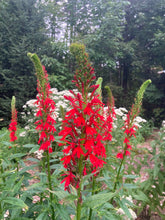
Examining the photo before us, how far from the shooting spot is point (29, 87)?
9.04 m

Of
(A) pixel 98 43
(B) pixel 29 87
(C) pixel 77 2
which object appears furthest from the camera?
(C) pixel 77 2

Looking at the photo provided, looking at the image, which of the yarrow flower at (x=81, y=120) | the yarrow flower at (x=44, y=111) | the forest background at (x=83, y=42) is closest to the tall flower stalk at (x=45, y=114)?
the yarrow flower at (x=44, y=111)

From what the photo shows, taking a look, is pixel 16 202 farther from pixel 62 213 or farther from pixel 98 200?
pixel 98 200

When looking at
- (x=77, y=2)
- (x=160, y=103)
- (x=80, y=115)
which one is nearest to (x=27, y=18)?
(x=77, y=2)

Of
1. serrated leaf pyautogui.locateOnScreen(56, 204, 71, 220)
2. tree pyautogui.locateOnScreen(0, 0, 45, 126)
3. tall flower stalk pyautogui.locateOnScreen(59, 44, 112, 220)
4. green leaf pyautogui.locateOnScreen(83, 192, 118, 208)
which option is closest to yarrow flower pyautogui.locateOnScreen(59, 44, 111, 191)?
tall flower stalk pyautogui.locateOnScreen(59, 44, 112, 220)

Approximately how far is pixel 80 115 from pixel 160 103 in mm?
11321

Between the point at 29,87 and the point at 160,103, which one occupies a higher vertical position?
the point at 29,87

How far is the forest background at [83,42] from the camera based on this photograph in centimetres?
881

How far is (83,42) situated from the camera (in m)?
9.21

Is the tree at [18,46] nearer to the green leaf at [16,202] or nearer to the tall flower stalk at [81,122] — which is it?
the green leaf at [16,202]

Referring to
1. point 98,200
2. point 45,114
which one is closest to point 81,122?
point 98,200

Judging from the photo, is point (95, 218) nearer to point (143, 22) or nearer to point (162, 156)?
point (162, 156)

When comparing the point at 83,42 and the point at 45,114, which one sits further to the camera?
the point at 83,42

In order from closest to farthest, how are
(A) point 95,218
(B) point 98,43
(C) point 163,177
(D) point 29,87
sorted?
(A) point 95,218 < (C) point 163,177 < (D) point 29,87 < (B) point 98,43
